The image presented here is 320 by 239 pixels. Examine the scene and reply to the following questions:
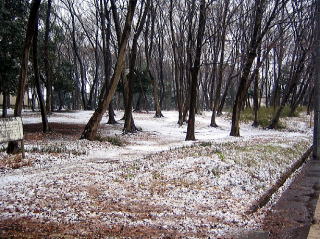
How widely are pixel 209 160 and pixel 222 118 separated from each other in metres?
27.4

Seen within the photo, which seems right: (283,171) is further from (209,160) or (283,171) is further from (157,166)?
(157,166)

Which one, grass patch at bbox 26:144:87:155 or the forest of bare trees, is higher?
the forest of bare trees

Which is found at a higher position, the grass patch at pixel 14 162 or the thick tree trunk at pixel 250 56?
the thick tree trunk at pixel 250 56

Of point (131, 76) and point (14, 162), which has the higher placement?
point (131, 76)

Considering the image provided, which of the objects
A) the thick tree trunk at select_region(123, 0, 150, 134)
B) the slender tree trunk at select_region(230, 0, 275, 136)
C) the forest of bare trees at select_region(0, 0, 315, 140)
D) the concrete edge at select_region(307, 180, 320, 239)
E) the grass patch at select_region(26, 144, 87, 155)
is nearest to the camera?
the concrete edge at select_region(307, 180, 320, 239)

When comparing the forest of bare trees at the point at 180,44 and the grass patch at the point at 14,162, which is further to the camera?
the forest of bare trees at the point at 180,44

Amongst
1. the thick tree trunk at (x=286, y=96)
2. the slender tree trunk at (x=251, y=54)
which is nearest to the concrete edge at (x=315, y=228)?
the slender tree trunk at (x=251, y=54)

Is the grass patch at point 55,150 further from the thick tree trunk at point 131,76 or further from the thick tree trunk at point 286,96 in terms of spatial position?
the thick tree trunk at point 286,96

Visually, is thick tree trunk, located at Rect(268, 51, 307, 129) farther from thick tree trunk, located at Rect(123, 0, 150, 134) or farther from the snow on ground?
the snow on ground

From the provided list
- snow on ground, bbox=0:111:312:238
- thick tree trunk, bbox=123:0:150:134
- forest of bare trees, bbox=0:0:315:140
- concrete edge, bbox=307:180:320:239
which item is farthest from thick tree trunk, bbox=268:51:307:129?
concrete edge, bbox=307:180:320:239

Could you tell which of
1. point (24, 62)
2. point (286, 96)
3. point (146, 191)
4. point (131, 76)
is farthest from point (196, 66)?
point (146, 191)

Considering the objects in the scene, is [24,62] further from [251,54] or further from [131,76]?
[251,54]

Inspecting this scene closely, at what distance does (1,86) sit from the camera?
2284 centimetres

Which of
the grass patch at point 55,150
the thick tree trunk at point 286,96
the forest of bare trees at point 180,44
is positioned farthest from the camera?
the thick tree trunk at point 286,96
